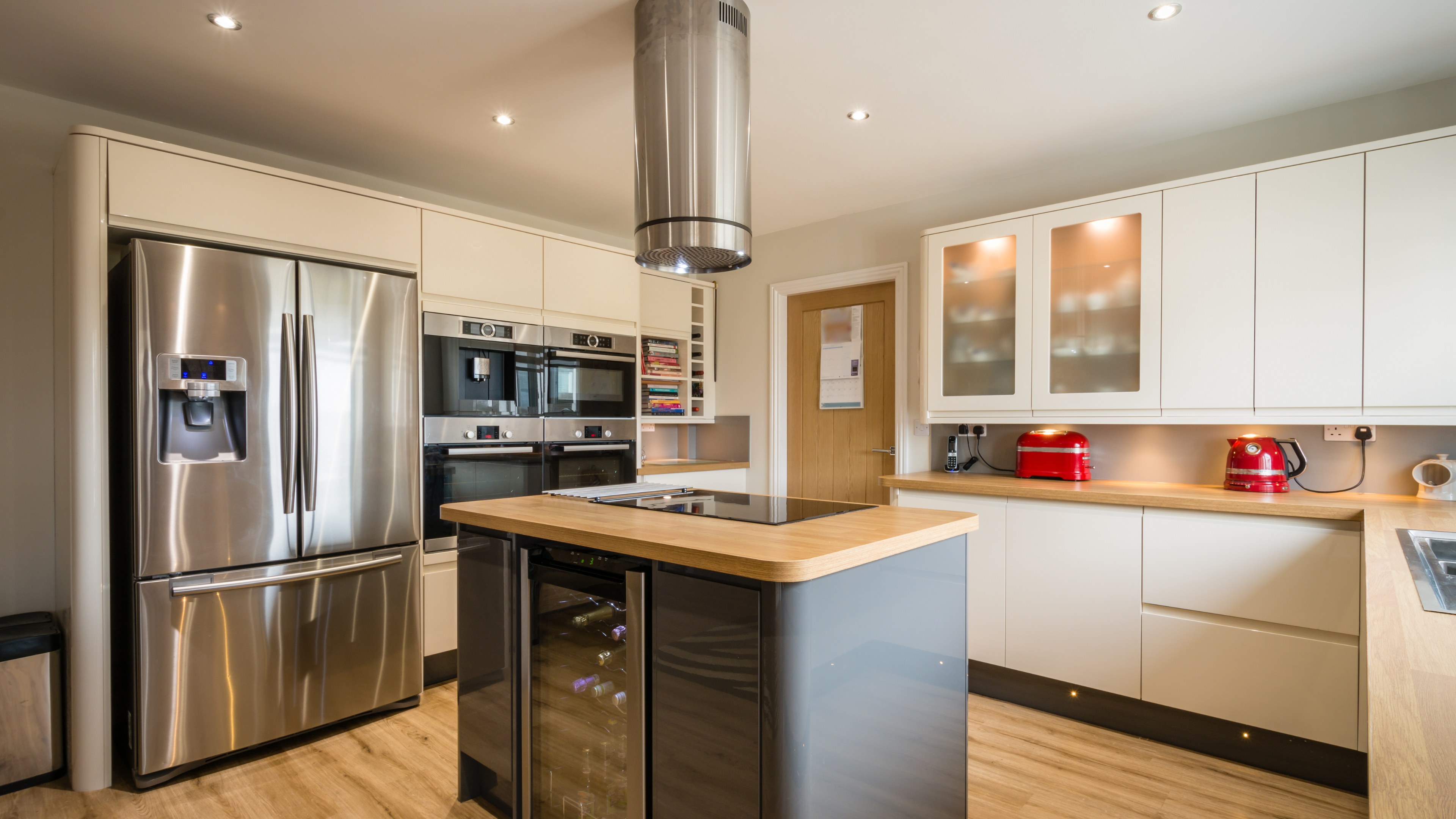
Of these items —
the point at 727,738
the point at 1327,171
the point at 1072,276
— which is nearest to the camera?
the point at 727,738

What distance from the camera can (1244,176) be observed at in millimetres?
2393

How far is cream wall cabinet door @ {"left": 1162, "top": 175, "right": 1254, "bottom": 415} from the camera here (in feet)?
7.88

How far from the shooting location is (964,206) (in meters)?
3.38

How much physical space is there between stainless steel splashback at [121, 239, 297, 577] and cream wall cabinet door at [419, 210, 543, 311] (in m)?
0.58

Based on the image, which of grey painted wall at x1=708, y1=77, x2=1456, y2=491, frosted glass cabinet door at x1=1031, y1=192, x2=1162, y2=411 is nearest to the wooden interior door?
grey painted wall at x1=708, y1=77, x2=1456, y2=491

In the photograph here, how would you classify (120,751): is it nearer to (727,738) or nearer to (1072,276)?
(727,738)

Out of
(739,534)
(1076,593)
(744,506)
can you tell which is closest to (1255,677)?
(1076,593)

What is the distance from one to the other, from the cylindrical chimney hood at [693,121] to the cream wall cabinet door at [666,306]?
84.0 inches

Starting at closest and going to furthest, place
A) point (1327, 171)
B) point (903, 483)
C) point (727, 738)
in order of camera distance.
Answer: point (727, 738) → point (1327, 171) → point (903, 483)

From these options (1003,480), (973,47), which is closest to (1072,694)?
(1003,480)

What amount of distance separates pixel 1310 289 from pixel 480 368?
3.20 m

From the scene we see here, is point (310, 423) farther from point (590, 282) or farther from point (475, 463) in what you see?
point (590, 282)

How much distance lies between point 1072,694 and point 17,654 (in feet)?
12.0

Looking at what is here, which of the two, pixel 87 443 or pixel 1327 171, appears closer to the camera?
pixel 87 443
